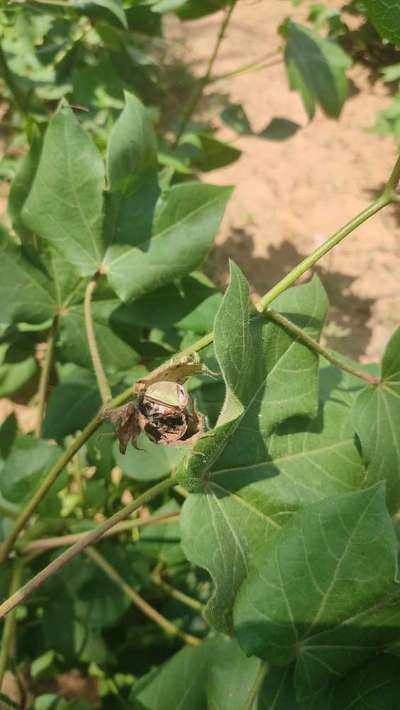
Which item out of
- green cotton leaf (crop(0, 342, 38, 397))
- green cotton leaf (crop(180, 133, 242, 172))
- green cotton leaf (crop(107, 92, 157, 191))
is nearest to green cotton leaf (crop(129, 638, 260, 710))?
green cotton leaf (crop(107, 92, 157, 191))

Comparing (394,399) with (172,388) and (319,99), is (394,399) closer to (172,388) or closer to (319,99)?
(172,388)

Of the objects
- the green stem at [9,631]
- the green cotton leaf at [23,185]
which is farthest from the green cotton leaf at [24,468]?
the green cotton leaf at [23,185]

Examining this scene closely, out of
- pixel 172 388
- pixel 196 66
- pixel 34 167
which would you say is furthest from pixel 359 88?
pixel 172 388

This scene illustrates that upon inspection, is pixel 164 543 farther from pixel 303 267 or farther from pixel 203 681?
pixel 303 267

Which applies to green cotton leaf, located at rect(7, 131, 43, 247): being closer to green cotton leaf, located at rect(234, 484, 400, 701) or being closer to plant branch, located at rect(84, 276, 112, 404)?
plant branch, located at rect(84, 276, 112, 404)

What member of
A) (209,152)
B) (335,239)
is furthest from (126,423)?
(209,152)
